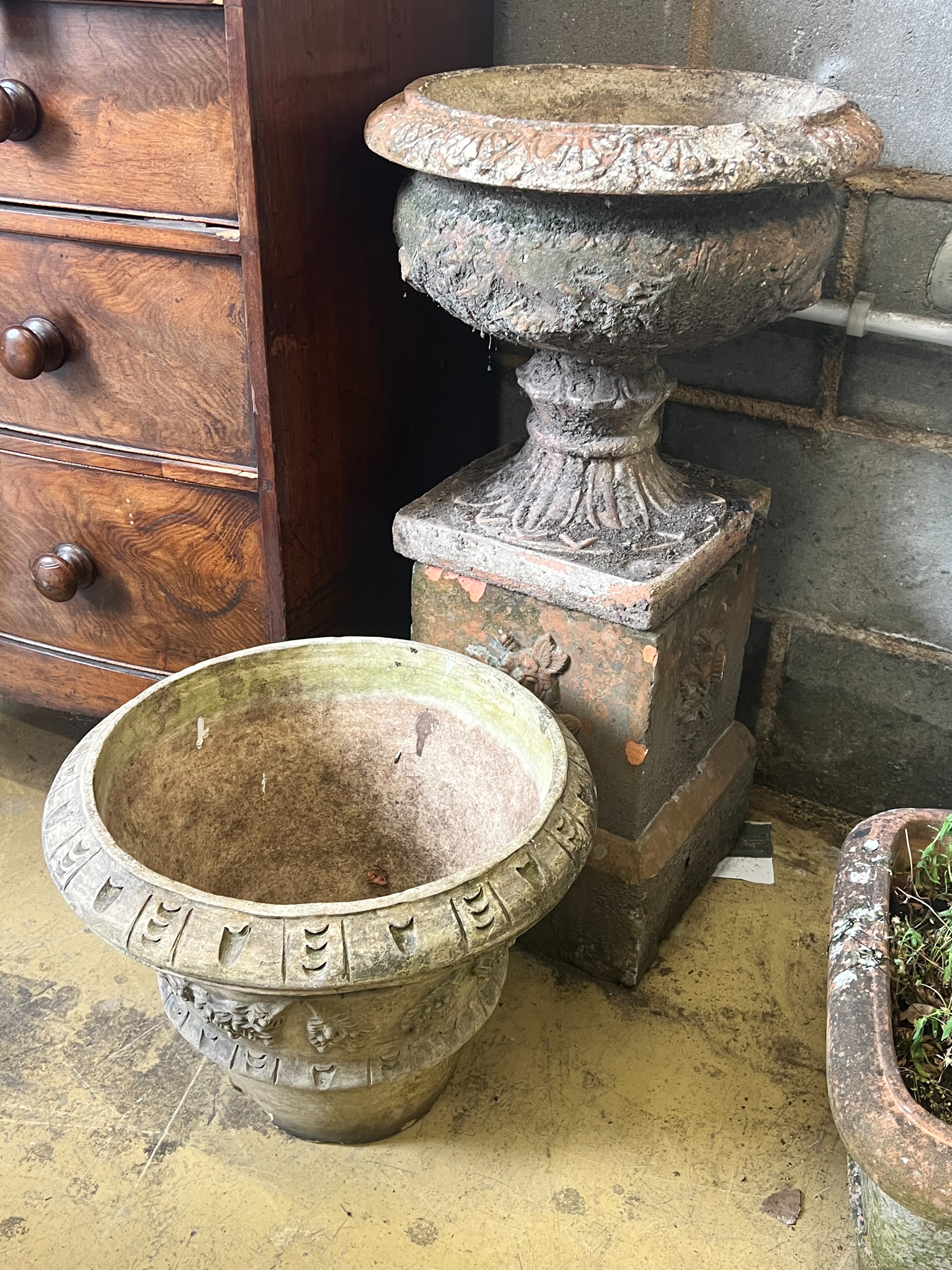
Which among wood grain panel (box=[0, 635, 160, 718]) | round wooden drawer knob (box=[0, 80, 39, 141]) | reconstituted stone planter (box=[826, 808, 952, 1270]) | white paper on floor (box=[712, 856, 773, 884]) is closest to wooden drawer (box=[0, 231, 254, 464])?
round wooden drawer knob (box=[0, 80, 39, 141])

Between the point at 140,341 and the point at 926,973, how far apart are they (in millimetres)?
1239

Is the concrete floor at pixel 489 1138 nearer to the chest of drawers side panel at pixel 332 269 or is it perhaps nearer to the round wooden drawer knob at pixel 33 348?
the chest of drawers side panel at pixel 332 269

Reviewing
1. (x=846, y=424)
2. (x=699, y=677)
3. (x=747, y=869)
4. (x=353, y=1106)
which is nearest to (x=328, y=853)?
(x=353, y=1106)

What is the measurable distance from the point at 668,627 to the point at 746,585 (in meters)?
0.31

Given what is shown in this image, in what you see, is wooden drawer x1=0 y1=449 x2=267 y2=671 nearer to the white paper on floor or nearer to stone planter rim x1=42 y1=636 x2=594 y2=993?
stone planter rim x1=42 y1=636 x2=594 y2=993

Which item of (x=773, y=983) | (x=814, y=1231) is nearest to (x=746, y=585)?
(x=773, y=983)

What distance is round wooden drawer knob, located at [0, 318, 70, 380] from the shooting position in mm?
1445

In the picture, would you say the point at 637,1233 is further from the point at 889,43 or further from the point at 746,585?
the point at 889,43

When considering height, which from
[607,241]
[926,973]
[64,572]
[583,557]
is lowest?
[926,973]

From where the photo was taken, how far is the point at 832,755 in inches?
76.5

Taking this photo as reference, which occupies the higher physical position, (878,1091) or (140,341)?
(140,341)

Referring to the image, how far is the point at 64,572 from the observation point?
1601 millimetres

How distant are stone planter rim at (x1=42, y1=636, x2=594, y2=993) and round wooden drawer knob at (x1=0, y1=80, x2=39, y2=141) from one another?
715 millimetres

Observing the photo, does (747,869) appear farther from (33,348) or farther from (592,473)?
(33,348)
